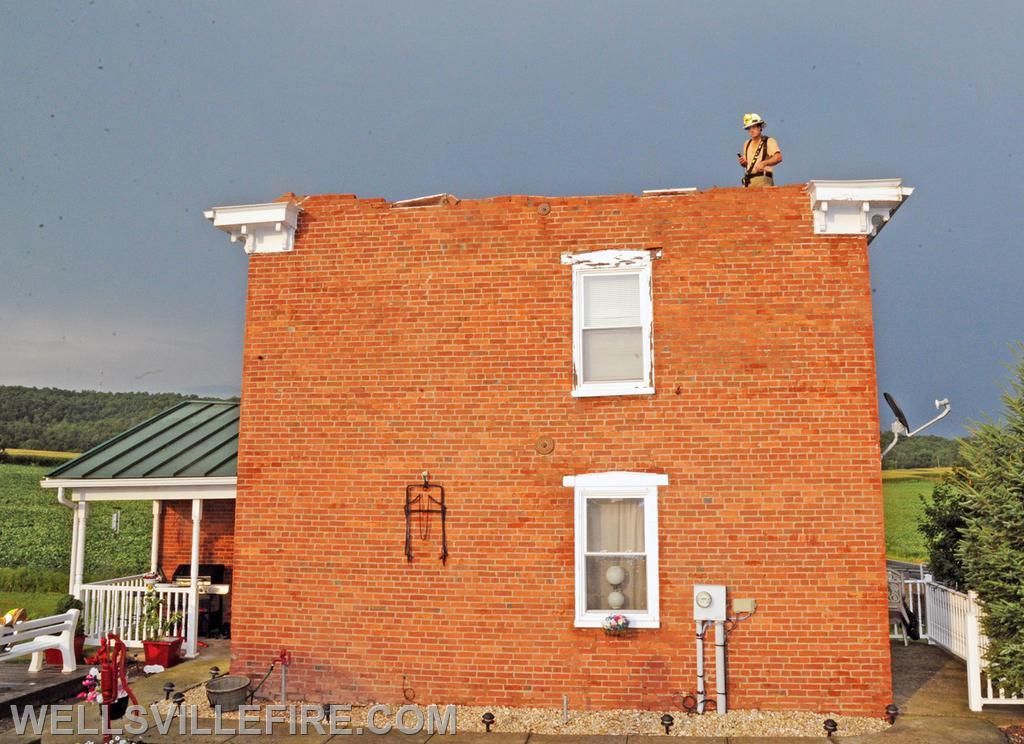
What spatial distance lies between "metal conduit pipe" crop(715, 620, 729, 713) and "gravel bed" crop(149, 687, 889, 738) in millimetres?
120

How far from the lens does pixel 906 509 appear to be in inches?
1650

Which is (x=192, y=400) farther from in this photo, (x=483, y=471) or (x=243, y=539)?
(x=483, y=471)

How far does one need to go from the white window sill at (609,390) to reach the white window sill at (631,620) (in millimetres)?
2605

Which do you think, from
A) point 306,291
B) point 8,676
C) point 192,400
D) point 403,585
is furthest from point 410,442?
point 192,400

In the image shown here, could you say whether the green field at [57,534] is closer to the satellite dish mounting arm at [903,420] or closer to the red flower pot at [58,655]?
the red flower pot at [58,655]

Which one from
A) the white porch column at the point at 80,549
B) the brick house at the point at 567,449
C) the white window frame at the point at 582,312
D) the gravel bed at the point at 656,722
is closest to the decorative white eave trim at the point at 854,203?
the brick house at the point at 567,449

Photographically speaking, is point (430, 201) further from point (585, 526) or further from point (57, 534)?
point (57, 534)

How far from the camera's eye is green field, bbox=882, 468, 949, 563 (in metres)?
37.5

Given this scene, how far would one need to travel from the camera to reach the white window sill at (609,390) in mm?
9714

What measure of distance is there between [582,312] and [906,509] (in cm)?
3830

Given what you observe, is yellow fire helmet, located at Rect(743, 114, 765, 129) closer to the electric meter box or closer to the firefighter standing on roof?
the firefighter standing on roof

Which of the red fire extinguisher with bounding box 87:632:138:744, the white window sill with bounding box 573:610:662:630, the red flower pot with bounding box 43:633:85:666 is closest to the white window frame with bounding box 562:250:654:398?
the white window sill with bounding box 573:610:662:630

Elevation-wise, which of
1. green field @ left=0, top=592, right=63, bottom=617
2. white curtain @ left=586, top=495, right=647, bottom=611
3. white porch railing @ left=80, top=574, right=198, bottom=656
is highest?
white curtain @ left=586, top=495, right=647, bottom=611

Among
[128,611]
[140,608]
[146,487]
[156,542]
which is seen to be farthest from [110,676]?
[156,542]
